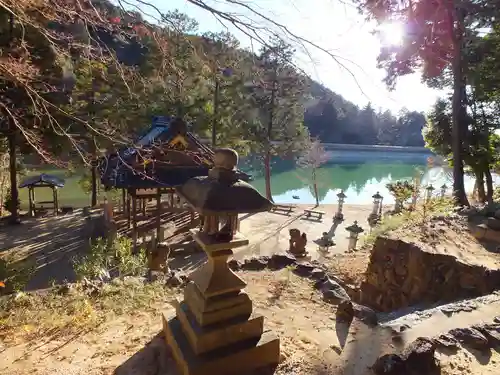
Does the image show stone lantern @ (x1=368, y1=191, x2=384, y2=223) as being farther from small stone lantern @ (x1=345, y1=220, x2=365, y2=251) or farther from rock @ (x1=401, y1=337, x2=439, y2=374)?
rock @ (x1=401, y1=337, x2=439, y2=374)

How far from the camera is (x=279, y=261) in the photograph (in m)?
5.46

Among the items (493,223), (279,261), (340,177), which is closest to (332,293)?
(279,261)

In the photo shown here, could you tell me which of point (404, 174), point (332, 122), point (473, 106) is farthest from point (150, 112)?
point (332, 122)

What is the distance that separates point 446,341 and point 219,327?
2.39 metres

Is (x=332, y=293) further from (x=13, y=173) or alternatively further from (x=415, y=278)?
(x=13, y=173)

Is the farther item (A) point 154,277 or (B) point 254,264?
(B) point 254,264

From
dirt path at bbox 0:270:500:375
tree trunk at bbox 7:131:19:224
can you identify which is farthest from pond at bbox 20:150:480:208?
→ dirt path at bbox 0:270:500:375

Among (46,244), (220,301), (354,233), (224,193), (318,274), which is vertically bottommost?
(46,244)

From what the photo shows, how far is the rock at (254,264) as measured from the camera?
17.4ft

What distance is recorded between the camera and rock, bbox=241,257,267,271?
209 inches

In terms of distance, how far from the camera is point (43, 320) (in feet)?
11.3

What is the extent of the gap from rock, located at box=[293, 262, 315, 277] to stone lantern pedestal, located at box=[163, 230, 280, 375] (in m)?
2.25

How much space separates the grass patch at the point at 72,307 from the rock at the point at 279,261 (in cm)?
181

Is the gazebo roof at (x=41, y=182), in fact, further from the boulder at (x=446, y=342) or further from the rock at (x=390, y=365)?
the boulder at (x=446, y=342)
